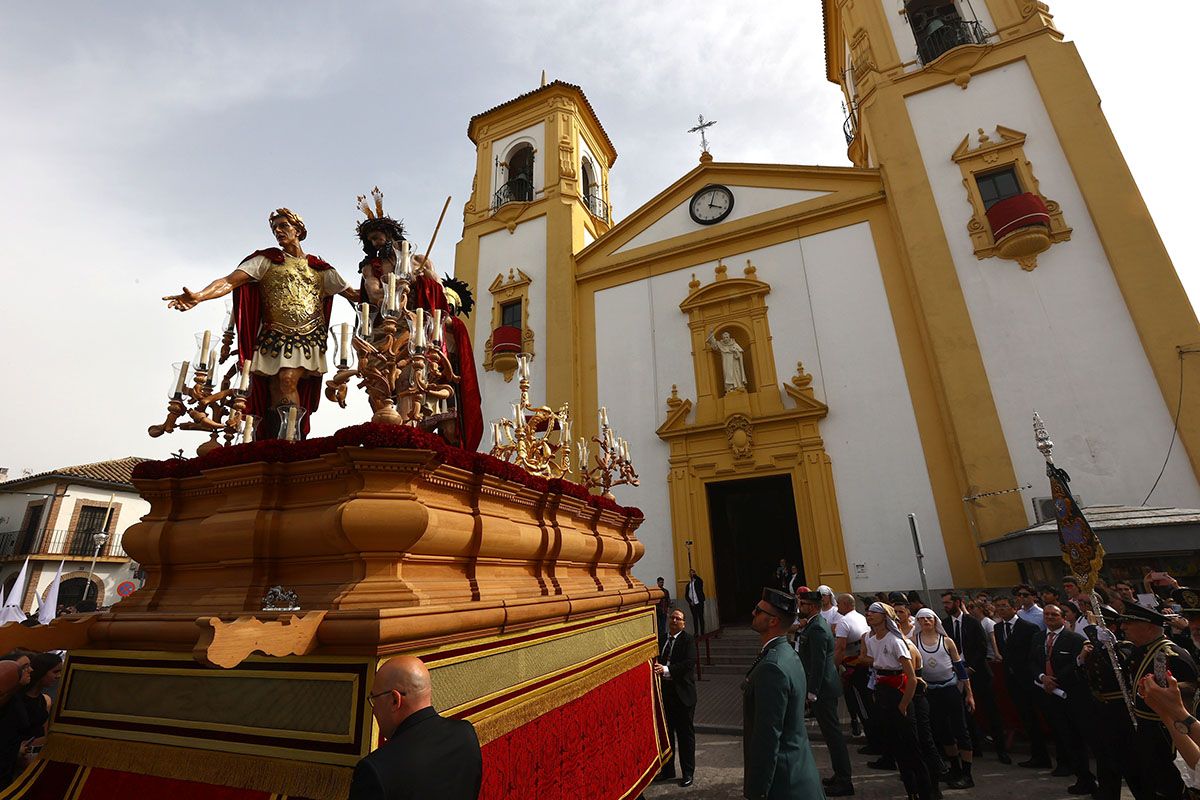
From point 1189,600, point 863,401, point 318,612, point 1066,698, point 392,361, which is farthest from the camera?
point 863,401

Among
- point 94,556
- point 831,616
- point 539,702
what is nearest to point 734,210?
point 831,616

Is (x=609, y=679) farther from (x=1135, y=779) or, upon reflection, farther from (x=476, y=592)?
(x=1135, y=779)

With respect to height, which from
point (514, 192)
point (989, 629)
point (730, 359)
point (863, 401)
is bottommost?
point (989, 629)

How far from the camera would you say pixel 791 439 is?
1269 centimetres

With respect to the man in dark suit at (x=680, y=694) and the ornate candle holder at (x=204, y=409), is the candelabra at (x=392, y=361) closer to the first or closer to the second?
the ornate candle holder at (x=204, y=409)

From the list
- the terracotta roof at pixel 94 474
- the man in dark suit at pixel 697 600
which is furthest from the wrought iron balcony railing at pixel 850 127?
the terracotta roof at pixel 94 474

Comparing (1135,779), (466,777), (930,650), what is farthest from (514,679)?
(930,650)

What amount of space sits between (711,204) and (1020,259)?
761 cm

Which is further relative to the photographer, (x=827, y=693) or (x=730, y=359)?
(x=730, y=359)

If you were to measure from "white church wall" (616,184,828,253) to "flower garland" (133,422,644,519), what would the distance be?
14503 millimetres

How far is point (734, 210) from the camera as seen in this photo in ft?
50.8

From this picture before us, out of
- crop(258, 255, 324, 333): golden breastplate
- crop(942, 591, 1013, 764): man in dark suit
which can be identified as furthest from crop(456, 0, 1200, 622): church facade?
crop(258, 255, 324, 333): golden breastplate

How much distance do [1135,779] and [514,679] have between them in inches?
181

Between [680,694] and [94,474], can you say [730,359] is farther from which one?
[94,474]
